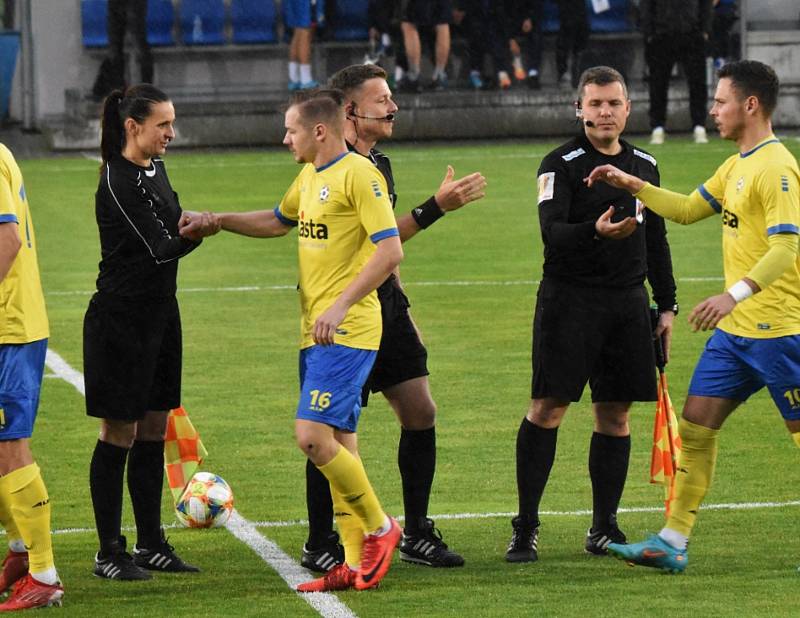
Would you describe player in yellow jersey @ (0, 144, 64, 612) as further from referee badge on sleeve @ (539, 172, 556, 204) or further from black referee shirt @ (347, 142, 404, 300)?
referee badge on sleeve @ (539, 172, 556, 204)

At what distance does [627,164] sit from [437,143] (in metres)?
19.3

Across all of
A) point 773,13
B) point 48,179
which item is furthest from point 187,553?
point 773,13

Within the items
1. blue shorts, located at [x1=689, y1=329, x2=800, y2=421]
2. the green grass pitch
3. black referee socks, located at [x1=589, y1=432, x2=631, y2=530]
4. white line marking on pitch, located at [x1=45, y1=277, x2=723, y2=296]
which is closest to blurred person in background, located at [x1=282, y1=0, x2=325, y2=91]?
Result: the green grass pitch

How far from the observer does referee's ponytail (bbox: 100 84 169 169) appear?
7.11m

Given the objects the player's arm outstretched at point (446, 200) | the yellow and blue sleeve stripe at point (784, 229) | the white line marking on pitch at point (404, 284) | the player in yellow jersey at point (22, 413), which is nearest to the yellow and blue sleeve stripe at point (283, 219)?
the player's arm outstretched at point (446, 200)

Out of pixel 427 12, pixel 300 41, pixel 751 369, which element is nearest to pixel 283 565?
pixel 751 369

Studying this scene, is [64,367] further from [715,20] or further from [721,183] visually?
[715,20]

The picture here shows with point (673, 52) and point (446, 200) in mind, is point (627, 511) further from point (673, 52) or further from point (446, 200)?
point (673, 52)

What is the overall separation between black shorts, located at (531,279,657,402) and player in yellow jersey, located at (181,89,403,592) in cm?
94

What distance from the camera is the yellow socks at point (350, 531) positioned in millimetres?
6840

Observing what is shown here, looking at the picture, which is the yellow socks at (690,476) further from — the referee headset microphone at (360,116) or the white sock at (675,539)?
the referee headset microphone at (360,116)

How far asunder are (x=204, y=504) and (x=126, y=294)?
1367 millimetres

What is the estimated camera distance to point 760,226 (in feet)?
22.6

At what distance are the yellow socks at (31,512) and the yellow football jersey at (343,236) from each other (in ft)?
3.91
